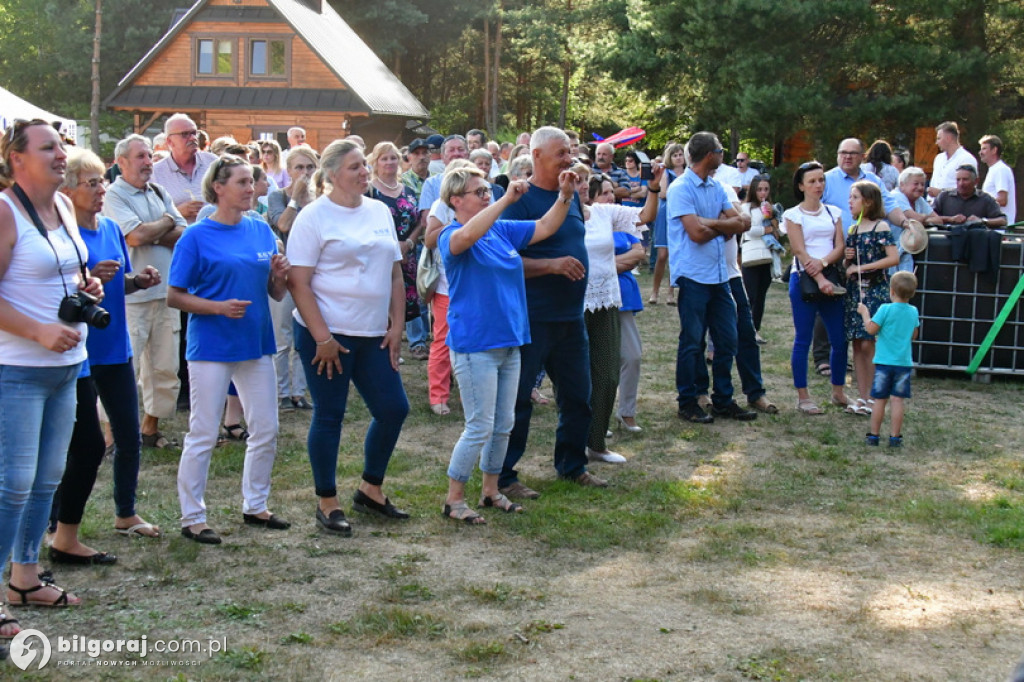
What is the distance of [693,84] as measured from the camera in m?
24.5

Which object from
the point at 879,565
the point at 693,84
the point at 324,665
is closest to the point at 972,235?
the point at 879,565

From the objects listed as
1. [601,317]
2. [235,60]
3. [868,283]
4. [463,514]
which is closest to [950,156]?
[868,283]

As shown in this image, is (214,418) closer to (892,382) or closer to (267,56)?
(892,382)

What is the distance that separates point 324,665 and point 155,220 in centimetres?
384

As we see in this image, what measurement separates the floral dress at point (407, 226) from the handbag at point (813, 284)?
3058mm

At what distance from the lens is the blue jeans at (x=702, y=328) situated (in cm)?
841

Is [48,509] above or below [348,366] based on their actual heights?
below

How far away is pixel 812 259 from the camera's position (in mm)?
8648

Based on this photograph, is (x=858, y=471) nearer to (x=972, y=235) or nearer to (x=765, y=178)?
(x=972, y=235)

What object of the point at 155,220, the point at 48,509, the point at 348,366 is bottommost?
the point at 48,509

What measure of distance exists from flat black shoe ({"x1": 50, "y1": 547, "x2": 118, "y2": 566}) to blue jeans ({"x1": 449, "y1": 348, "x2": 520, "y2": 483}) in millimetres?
1758

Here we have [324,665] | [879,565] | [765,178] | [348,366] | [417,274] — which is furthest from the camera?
[765,178]

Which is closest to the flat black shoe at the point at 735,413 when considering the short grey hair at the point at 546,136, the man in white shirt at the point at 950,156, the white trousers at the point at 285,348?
the white trousers at the point at 285,348

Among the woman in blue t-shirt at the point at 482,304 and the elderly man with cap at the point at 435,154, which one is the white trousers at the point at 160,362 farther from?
the elderly man with cap at the point at 435,154
